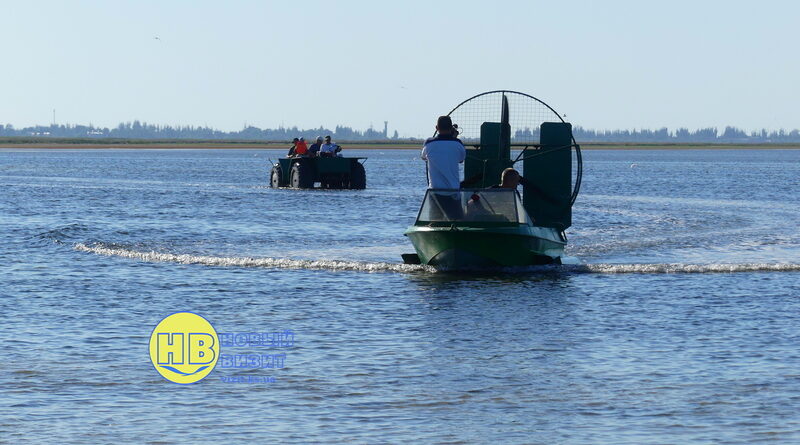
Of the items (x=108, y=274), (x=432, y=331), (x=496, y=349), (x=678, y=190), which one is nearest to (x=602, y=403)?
(x=496, y=349)

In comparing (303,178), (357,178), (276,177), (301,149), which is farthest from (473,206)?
(276,177)

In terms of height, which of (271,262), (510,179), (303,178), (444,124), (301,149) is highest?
(444,124)

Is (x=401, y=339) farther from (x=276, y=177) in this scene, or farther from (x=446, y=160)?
(x=276, y=177)

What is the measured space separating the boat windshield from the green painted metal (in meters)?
2.61

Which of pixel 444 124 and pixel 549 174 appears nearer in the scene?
pixel 444 124

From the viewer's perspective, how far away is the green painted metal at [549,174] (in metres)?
25.7

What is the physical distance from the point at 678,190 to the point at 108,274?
171ft

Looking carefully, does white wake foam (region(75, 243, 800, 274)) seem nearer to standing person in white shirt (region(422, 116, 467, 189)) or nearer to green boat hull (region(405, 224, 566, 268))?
green boat hull (region(405, 224, 566, 268))

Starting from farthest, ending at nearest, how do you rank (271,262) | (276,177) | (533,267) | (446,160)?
(276,177), (271,262), (533,267), (446,160)

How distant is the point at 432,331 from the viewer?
1717cm

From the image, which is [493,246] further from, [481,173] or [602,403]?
[602,403]

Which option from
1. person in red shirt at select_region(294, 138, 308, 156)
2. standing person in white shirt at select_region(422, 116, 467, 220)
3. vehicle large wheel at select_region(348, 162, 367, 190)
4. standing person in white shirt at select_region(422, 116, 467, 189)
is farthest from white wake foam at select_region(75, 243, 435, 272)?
vehicle large wheel at select_region(348, 162, 367, 190)

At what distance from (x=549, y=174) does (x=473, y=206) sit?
3332 mm

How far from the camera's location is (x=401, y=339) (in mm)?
16516
